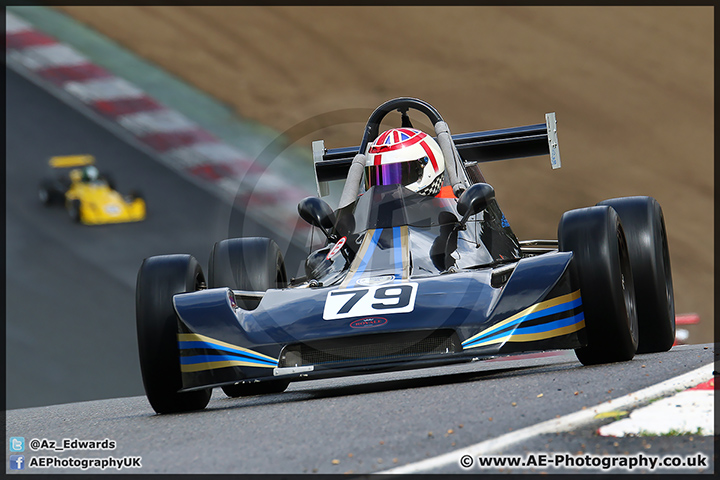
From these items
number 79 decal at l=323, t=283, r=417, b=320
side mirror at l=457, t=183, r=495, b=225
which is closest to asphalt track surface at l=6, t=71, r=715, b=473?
number 79 decal at l=323, t=283, r=417, b=320

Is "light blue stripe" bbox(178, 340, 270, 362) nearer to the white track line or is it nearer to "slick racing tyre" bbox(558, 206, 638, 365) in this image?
"slick racing tyre" bbox(558, 206, 638, 365)

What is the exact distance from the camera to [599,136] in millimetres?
18516

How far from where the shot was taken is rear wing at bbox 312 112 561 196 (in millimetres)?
8305

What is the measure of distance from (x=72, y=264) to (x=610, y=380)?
36.0 feet

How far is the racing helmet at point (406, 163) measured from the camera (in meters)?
6.93

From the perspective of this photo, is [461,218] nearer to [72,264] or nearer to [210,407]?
[210,407]

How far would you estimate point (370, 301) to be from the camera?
5496 mm

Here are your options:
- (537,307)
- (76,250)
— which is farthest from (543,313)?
(76,250)

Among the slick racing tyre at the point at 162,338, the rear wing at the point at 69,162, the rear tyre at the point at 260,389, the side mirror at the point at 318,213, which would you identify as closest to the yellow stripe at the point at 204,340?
the slick racing tyre at the point at 162,338

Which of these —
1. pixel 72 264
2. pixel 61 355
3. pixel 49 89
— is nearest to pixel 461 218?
pixel 61 355

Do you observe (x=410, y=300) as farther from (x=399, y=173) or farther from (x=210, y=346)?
(x=399, y=173)

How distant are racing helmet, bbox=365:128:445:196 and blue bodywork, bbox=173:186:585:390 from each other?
1105 mm

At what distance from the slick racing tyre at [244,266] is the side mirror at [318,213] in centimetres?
59

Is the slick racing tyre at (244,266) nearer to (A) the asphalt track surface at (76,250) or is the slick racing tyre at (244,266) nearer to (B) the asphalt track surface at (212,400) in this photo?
(B) the asphalt track surface at (212,400)
